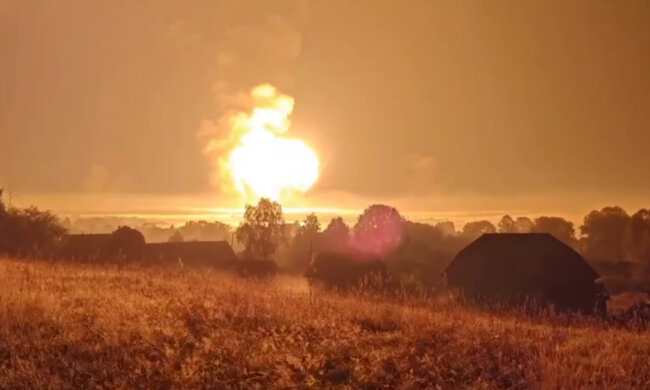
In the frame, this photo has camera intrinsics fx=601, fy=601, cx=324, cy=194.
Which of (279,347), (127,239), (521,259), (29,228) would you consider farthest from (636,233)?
(279,347)

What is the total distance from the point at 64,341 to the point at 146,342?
1.01 m

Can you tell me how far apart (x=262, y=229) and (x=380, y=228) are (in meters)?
17.8

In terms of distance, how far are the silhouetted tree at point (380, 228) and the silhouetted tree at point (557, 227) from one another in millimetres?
51461

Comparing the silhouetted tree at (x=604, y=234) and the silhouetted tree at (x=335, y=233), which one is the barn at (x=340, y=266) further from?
the silhouetted tree at (x=604, y=234)

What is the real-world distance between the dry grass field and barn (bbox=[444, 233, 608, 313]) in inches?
1110

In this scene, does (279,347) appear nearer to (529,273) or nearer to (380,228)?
(529,273)

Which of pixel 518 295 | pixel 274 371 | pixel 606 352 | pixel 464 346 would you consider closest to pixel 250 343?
pixel 274 371

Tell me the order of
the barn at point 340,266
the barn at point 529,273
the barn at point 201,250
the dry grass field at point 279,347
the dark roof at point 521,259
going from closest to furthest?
the dry grass field at point 279,347, the barn at point 529,273, the dark roof at point 521,259, the barn at point 340,266, the barn at point 201,250

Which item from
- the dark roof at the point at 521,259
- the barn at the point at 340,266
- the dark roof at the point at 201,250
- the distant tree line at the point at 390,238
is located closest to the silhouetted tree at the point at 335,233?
the distant tree line at the point at 390,238

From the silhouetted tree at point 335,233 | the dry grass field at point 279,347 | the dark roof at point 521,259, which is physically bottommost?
the dry grass field at point 279,347

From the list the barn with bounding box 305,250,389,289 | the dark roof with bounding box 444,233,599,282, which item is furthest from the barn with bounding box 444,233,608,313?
the barn with bounding box 305,250,389,289

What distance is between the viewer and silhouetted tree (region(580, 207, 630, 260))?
102375 mm

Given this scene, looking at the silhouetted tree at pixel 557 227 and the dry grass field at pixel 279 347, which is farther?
the silhouetted tree at pixel 557 227

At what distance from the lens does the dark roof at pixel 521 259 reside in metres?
38.0
